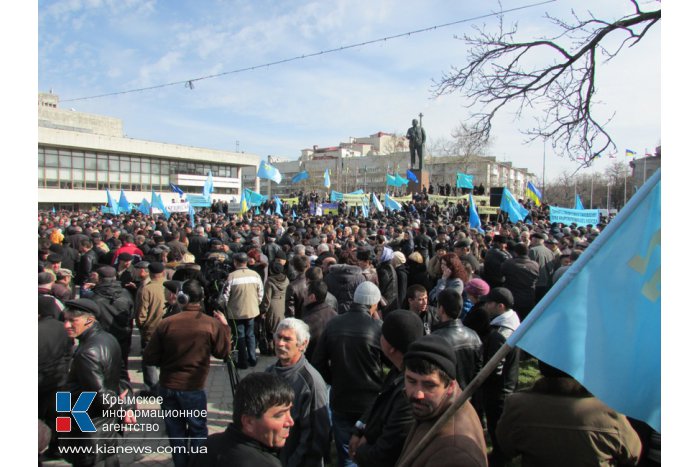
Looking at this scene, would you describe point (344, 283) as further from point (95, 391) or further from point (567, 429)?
point (567, 429)

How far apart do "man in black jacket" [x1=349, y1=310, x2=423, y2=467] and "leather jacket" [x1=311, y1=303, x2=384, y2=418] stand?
660 millimetres

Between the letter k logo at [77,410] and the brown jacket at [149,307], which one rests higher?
the brown jacket at [149,307]

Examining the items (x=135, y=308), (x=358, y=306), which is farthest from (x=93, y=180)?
(x=358, y=306)

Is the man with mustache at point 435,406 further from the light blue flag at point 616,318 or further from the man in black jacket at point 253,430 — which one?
the man in black jacket at point 253,430

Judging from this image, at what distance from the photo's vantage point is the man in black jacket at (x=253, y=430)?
2.03 m

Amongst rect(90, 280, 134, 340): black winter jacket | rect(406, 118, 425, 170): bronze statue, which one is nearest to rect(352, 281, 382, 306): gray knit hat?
rect(90, 280, 134, 340): black winter jacket

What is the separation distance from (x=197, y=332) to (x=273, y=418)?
6.81ft

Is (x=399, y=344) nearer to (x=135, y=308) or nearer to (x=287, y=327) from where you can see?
(x=287, y=327)

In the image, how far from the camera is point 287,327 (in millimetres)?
3215

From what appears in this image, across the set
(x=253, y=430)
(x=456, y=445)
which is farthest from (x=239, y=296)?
(x=456, y=445)

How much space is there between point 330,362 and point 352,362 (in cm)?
22

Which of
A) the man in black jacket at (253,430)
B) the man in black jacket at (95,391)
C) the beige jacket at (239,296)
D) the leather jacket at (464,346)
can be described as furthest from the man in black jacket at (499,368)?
the beige jacket at (239,296)

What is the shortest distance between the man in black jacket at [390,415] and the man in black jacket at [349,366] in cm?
67

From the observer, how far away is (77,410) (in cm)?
333
